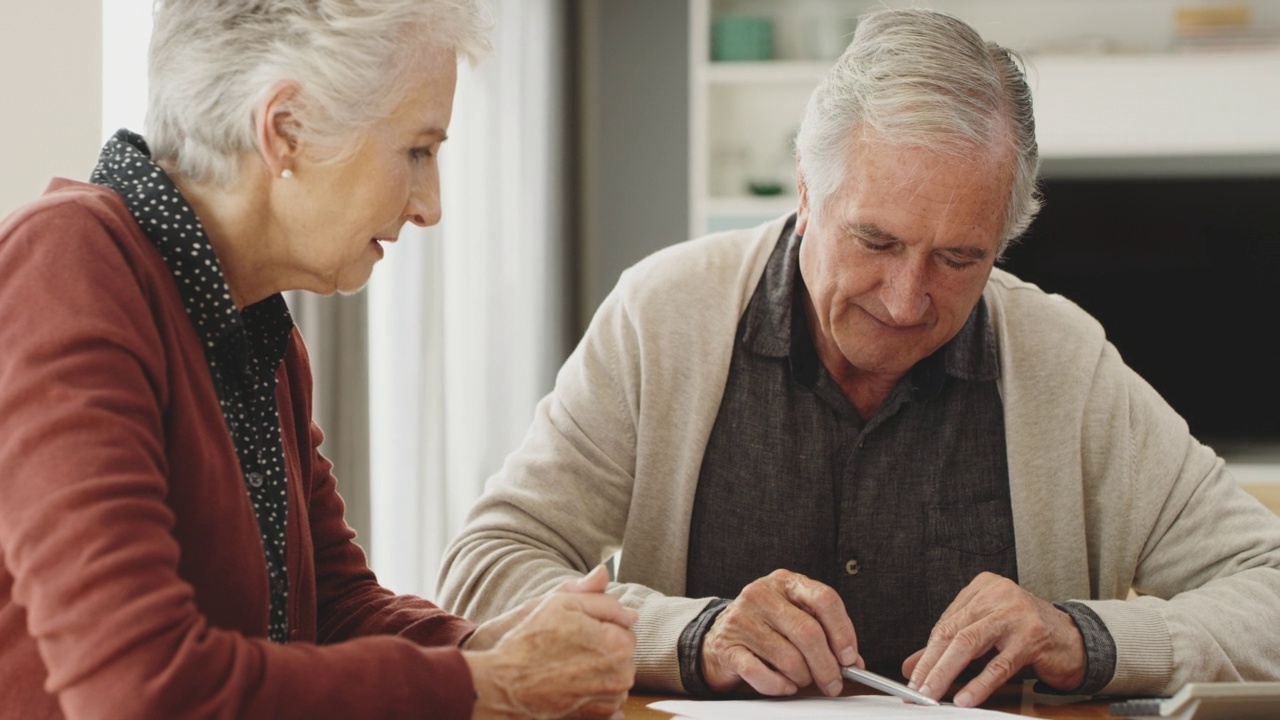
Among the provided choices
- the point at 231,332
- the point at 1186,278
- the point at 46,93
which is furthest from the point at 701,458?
the point at 1186,278

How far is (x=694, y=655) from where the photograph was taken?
126 cm

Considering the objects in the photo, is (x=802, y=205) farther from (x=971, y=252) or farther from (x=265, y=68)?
(x=265, y=68)

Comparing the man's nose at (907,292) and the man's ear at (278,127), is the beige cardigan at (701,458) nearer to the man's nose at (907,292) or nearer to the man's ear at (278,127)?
the man's nose at (907,292)

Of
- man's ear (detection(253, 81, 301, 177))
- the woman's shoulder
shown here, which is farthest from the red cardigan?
man's ear (detection(253, 81, 301, 177))

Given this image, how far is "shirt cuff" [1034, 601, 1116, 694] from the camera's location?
1.28 meters

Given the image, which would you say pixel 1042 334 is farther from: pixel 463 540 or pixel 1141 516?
pixel 463 540

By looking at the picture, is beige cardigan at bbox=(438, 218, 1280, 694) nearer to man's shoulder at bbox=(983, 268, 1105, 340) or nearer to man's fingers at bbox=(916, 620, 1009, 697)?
man's shoulder at bbox=(983, 268, 1105, 340)

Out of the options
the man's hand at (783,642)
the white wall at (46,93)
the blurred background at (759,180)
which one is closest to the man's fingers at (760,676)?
the man's hand at (783,642)

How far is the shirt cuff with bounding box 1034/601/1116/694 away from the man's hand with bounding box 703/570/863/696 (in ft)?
0.75

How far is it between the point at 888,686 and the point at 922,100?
0.62 m

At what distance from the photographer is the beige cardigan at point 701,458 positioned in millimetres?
Answer: 1497

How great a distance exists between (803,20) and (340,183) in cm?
359

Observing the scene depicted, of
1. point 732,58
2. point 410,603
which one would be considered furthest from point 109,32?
point 732,58

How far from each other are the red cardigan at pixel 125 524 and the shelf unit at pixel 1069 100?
3305 mm
